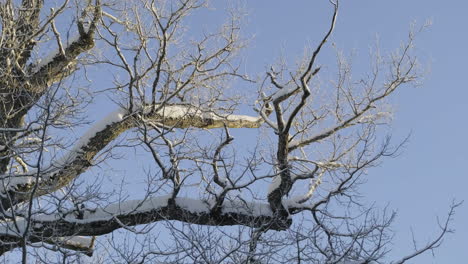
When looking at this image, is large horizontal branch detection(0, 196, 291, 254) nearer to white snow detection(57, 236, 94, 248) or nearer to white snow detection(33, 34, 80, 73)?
white snow detection(57, 236, 94, 248)

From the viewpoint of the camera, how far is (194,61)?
12398mm

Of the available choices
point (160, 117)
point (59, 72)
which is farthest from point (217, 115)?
point (59, 72)

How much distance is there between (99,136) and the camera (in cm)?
1105

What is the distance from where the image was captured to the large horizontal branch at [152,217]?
953 cm

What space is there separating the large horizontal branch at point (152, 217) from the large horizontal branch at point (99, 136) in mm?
577

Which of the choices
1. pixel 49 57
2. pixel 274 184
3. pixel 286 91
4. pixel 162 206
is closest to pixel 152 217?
pixel 162 206

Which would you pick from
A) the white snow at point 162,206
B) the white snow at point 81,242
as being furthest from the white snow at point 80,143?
the white snow at point 81,242

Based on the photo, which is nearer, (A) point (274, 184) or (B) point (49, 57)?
(A) point (274, 184)

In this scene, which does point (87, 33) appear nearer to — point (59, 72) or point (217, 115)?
point (59, 72)

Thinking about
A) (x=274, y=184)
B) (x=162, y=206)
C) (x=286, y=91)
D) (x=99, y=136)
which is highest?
(x=286, y=91)

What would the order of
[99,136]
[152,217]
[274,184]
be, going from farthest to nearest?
[99,136], [274,184], [152,217]

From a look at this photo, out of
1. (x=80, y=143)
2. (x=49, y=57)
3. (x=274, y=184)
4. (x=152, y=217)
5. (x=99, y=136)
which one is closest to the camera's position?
(x=152, y=217)

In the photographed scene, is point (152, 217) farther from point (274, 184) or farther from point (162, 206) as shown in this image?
point (274, 184)

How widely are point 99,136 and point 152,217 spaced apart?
2128mm
